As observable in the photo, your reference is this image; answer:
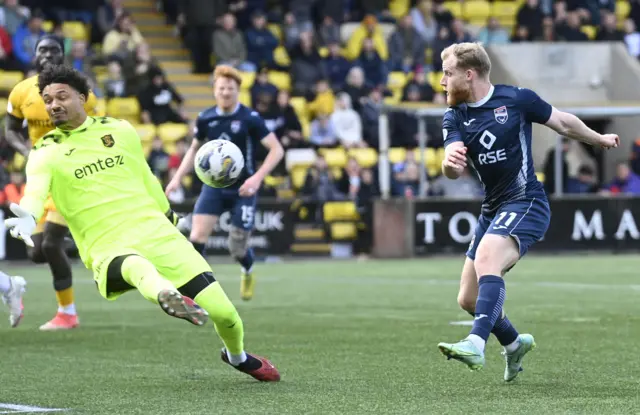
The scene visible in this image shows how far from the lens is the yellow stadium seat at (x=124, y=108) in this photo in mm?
25266

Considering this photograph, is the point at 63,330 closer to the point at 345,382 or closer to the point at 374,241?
the point at 345,382

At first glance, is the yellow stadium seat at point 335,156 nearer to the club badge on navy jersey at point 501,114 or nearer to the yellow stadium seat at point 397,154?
the yellow stadium seat at point 397,154

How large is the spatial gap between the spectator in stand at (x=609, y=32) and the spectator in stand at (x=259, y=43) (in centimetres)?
780

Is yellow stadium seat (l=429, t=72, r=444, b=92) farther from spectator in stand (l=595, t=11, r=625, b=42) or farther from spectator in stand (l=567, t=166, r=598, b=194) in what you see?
spectator in stand (l=567, t=166, r=598, b=194)

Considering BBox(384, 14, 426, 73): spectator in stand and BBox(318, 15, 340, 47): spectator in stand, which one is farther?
BBox(384, 14, 426, 73): spectator in stand

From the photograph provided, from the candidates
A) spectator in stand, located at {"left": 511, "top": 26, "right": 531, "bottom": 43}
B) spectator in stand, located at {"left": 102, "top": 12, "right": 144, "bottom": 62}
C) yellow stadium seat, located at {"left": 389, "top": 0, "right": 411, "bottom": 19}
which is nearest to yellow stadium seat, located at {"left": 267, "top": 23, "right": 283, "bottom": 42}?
yellow stadium seat, located at {"left": 389, "top": 0, "right": 411, "bottom": 19}

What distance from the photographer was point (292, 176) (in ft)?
84.9

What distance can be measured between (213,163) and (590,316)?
4.18 meters

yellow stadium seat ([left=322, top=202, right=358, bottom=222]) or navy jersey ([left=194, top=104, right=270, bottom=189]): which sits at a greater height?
navy jersey ([left=194, top=104, right=270, bottom=189])

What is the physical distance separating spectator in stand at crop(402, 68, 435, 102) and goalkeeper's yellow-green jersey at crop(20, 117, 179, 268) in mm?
20148

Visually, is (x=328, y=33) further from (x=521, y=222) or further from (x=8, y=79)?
(x=521, y=222)

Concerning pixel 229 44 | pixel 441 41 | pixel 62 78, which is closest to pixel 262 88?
pixel 229 44

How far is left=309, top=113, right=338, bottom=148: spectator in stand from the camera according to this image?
1041 inches

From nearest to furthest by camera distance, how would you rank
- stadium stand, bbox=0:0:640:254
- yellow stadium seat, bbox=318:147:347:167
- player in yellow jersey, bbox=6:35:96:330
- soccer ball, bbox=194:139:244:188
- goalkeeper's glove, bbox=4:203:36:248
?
goalkeeper's glove, bbox=4:203:36:248 → soccer ball, bbox=194:139:244:188 → player in yellow jersey, bbox=6:35:96:330 → stadium stand, bbox=0:0:640:254 → yellow stadium seat, bbox=318:147:347:167
